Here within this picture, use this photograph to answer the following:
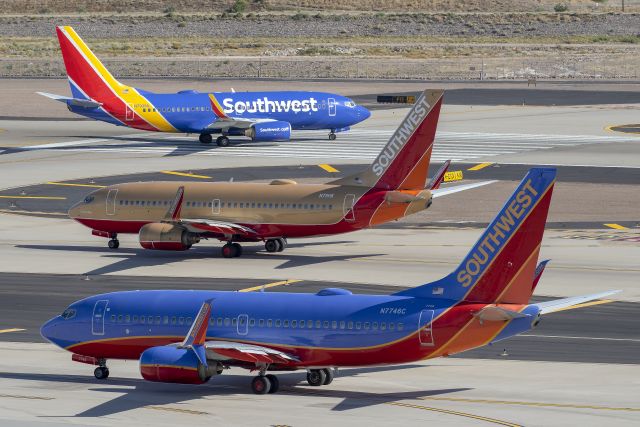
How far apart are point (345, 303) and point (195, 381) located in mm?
5151

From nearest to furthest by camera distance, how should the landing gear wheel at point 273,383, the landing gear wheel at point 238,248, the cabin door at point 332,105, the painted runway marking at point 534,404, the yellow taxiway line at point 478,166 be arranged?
the painted runway marking at point 534,404 < the landing gear wheel at point 273,383 < the landing gear wheel at point 238,248 < the yellow taxiway line at point 478,166 < the cabin door at point 332,105

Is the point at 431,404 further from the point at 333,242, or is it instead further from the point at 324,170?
the point at 324,170

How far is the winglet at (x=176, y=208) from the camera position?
6881 centimetres

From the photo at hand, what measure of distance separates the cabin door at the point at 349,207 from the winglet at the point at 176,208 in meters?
8.09

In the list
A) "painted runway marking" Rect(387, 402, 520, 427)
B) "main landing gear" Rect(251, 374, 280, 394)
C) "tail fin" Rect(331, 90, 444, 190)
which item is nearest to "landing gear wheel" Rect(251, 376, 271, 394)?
"main landing gear" Rect(251, 374, 280, 394)

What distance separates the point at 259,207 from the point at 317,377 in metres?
27.2

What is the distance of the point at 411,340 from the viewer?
41375 millimetres

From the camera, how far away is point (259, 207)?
71.1 m

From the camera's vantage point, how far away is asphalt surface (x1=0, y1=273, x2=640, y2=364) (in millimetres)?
50562

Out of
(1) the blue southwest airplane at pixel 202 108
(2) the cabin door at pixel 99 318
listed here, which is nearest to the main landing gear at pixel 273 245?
(2) the cabin door at pixel 99 318

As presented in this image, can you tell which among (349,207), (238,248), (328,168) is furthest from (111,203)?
(328,168)

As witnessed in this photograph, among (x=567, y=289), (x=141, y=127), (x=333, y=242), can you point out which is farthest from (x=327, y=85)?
(x=567, y=289)

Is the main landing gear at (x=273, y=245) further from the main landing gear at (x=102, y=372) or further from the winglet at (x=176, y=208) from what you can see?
the main landing gear at (x=102, y=372)

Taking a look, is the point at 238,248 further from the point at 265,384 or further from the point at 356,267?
the point at 265,384
